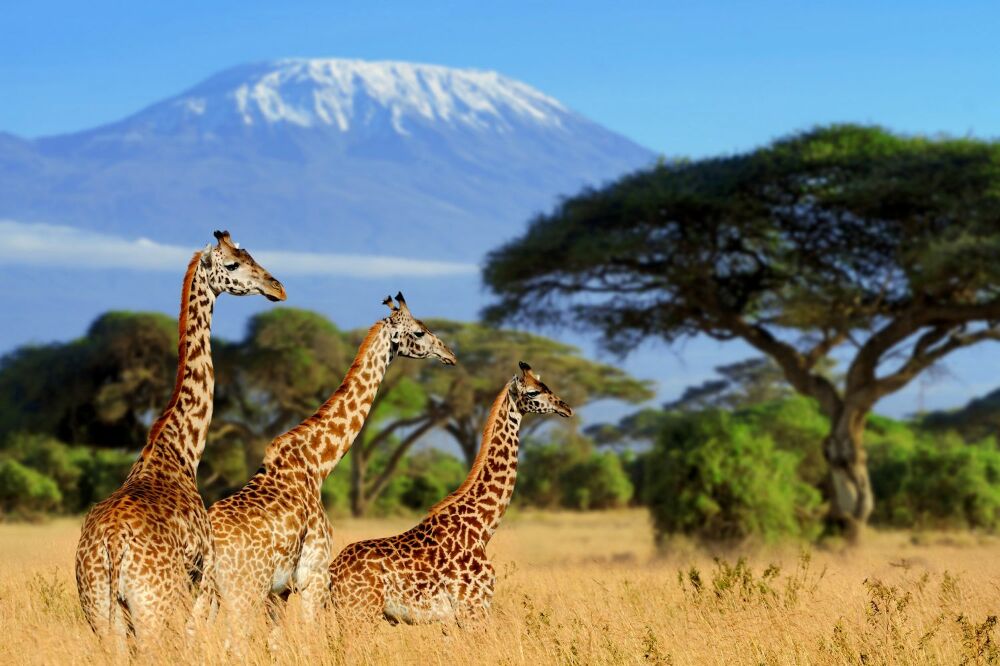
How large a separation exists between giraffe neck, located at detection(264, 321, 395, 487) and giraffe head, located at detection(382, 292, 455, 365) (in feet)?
0.18

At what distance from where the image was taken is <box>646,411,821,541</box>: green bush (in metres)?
22.5

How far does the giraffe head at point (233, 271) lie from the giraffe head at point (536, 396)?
174 cm

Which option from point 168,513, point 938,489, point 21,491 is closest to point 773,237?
point 938,489

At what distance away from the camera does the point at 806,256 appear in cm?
2658

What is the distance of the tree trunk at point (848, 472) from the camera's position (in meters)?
25.3

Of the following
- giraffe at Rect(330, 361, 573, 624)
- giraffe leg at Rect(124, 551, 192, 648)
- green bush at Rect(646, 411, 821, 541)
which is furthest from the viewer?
green bush at Rect(646, 411, 821, 541)

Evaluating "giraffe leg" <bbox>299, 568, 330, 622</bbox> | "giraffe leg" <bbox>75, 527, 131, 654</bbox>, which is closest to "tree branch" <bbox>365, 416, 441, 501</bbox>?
"giraffe leg" <bbox>299, 568, 330, 622</bbox>

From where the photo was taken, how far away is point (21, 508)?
3416 centimetres

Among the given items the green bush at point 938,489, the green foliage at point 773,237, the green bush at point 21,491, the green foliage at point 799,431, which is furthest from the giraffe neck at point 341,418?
the green bush at point 21,491

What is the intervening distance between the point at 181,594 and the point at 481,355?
1302 inches

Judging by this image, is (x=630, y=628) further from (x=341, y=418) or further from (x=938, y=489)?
(x=938, y=489)

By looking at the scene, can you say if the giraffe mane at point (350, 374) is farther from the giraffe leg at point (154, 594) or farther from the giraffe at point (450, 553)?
the giraffe leg at point (154, 594)

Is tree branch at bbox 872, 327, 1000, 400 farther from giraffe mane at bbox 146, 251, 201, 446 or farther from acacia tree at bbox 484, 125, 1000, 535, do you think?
giraffe mane at bbox 146, 251, 201, 446

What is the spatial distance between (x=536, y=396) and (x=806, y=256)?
18.7 m
